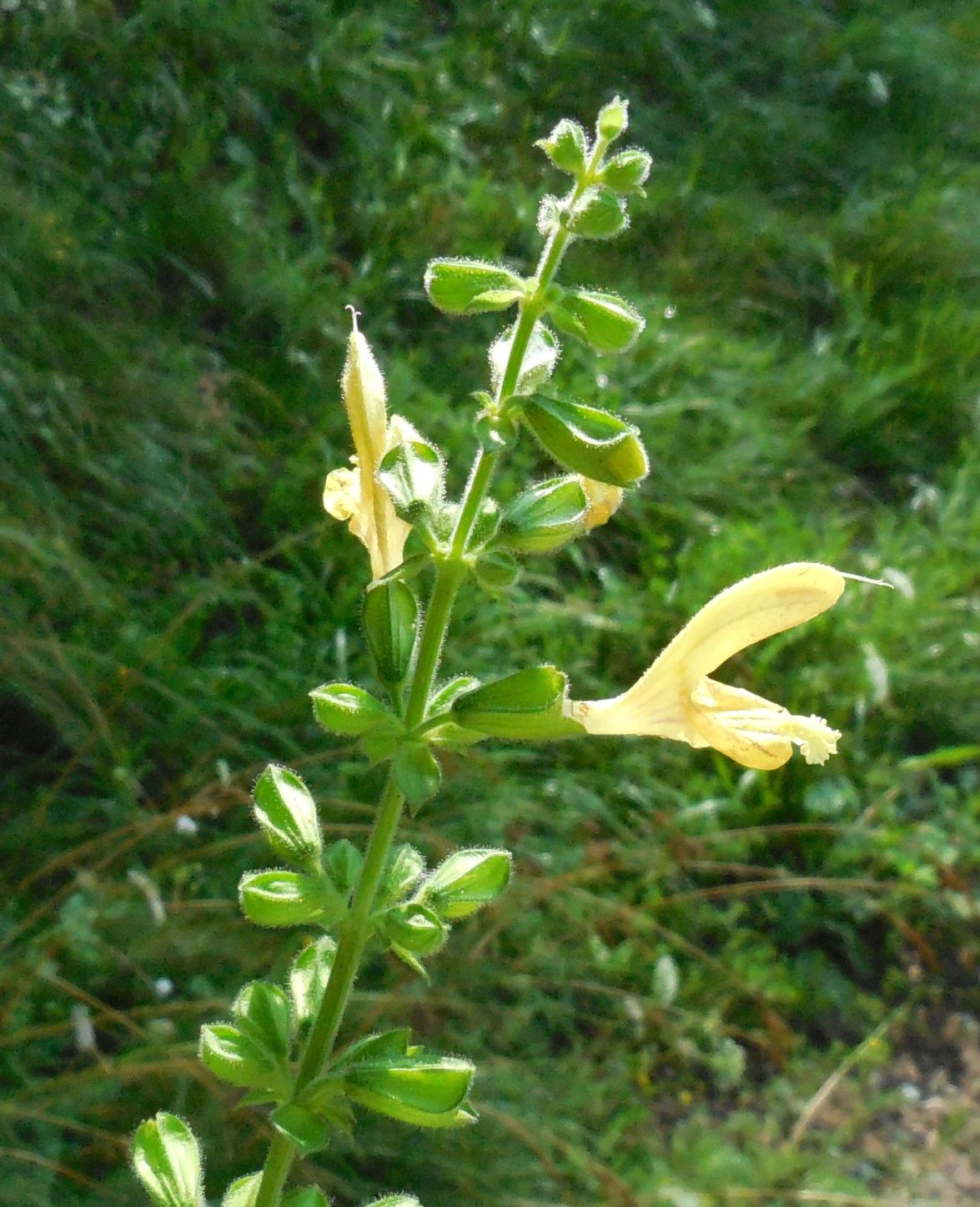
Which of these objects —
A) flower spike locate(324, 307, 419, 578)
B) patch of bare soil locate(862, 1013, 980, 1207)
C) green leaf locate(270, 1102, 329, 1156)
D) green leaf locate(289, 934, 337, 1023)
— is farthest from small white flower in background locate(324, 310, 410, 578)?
patch of bare soil locate(862, 1013, 980, 1207)

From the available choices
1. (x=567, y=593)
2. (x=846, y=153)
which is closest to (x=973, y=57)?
(x=846, y=153)

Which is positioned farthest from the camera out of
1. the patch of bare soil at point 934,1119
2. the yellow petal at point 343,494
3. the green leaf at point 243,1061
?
the patch of bare soil at point 934,1119

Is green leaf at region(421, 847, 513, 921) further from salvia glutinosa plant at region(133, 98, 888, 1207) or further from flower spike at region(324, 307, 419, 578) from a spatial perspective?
flower spike at region(324, 307, 419, 578)

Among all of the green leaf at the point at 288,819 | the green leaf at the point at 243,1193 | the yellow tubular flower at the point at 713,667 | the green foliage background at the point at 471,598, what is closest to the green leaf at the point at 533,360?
the yellow tubular flower at the point at 713,667

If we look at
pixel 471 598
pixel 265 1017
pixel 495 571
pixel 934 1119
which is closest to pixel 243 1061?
pixel 265 1017

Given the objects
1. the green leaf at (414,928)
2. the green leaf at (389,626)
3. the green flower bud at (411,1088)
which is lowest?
the green flower bud at (411,1088)

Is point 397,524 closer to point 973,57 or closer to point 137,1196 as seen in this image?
point 137,1196

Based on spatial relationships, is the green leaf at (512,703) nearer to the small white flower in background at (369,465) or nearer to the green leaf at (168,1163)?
the small white flower in background at (369,465)
